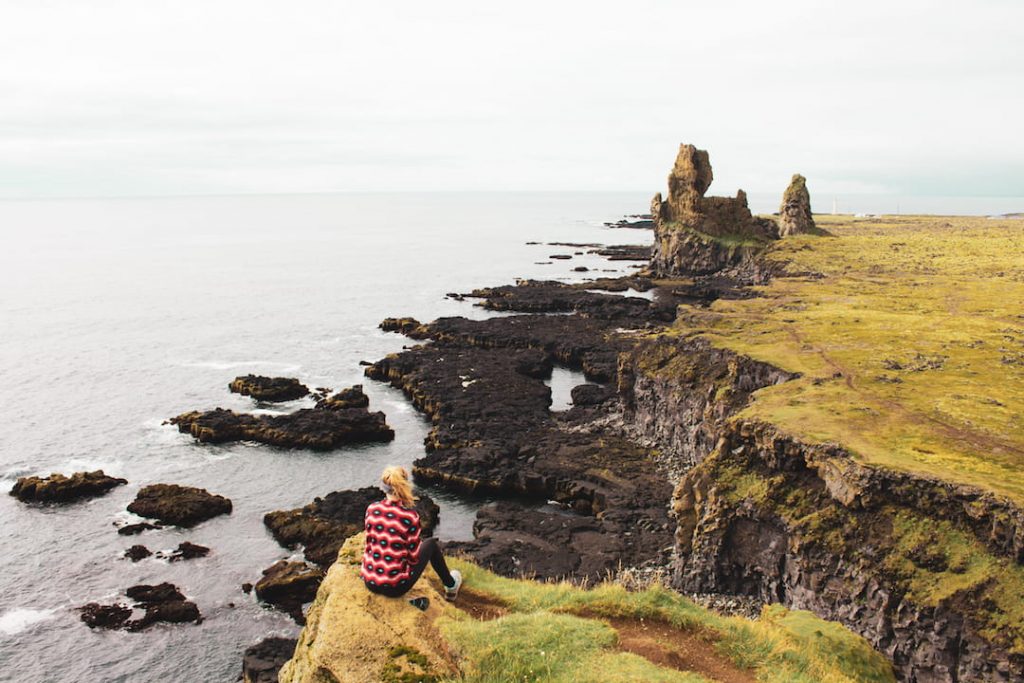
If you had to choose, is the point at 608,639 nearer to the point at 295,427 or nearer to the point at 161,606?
the point at 161,606

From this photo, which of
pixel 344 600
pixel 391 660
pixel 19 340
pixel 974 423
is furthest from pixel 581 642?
pixel 19 340

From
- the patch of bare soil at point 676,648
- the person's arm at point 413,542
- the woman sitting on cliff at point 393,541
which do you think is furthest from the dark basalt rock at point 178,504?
the patch of bare soil at point 676,648

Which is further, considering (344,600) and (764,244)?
(764,244)

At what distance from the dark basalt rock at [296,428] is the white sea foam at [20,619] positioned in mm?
23839

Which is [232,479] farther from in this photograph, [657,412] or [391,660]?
[391,660]

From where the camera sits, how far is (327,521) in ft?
145

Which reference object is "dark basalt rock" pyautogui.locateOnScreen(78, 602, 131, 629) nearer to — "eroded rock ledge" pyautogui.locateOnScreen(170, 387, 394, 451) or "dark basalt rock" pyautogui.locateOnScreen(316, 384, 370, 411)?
"eroded rock ledge" pyautogui.locateOnScreen(170, 387, 394, 451)

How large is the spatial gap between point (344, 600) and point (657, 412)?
44.3 m

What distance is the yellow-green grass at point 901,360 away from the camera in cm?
3025

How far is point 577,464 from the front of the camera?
50844mm

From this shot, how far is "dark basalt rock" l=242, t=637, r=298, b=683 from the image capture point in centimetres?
3000

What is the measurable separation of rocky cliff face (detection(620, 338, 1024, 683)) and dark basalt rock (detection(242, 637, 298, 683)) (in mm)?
18612

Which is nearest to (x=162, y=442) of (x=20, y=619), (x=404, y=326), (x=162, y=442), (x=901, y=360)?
(x=162, y=442)

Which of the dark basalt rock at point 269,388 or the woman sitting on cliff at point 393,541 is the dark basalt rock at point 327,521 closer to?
the dark basalt rock at point 269,388
